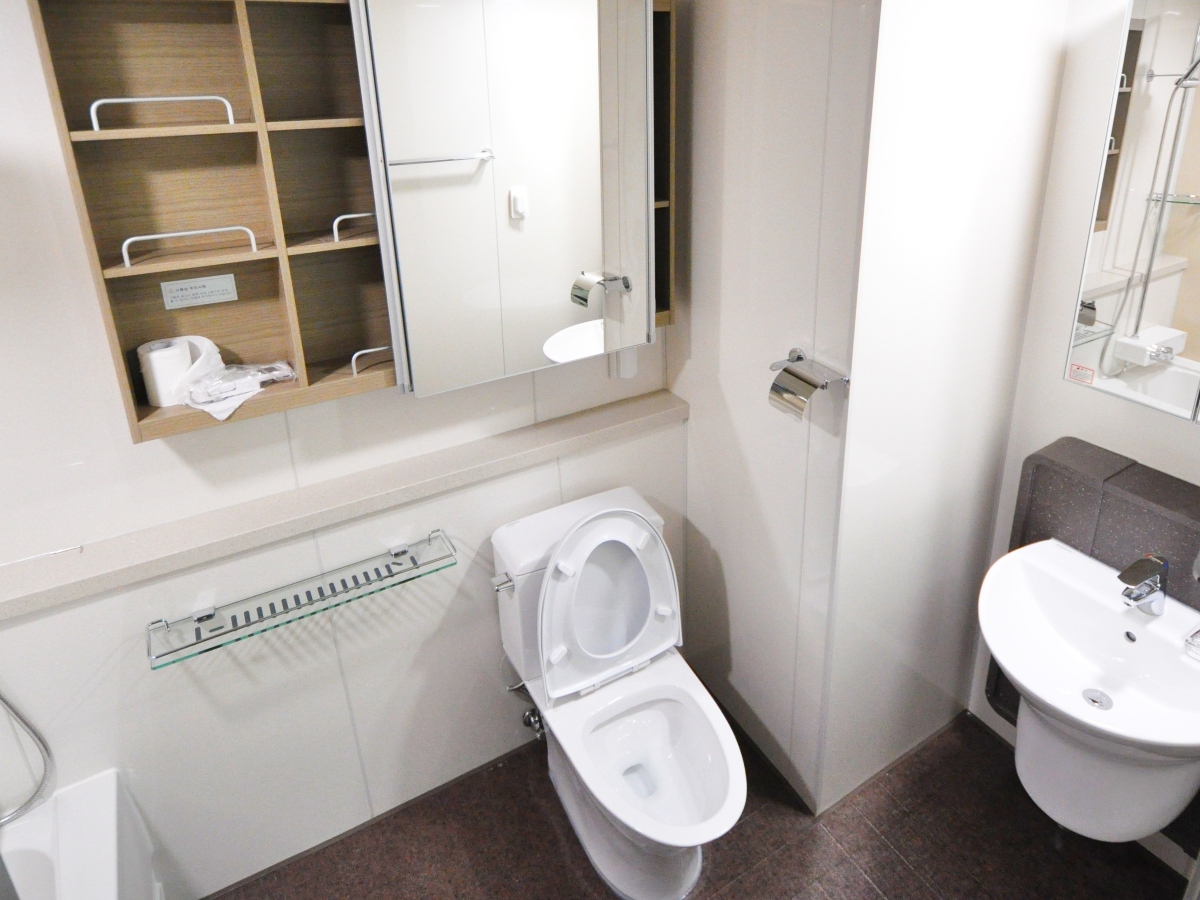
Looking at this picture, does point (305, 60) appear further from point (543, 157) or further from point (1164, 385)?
point (1164, 385)

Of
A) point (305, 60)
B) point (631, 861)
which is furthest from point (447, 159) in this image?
point (631, 861)

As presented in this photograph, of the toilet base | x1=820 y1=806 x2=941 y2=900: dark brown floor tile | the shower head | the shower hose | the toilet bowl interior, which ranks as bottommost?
x1=820 y1=806 x2=941 y2=900: dark brown floor tile

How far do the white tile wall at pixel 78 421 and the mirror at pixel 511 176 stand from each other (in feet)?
0.67

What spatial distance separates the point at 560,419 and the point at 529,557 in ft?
1.25

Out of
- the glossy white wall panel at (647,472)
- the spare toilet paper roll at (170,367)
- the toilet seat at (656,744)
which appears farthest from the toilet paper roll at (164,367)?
the toilet seat at (656,744)

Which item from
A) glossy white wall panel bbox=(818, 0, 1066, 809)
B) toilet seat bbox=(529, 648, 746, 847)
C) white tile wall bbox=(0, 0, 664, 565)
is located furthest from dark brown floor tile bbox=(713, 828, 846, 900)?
white tile wall bbox=(0, 0, 664, 565)

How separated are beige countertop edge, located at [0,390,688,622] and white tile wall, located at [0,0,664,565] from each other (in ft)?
0.10

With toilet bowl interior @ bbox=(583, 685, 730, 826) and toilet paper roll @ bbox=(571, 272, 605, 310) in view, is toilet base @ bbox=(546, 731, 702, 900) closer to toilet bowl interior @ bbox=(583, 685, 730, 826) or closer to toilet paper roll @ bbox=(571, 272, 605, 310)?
toilet bowl interior @ bbox=(583, 685, 730, 826)

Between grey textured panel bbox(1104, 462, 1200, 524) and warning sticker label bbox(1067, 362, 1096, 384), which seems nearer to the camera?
grey textured panel bbox(1104, 462, 1200, 524)

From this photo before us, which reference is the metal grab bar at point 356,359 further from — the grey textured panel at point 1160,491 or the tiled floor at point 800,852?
the grey textured panel at point 1160,491

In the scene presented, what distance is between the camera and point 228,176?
1.50 m

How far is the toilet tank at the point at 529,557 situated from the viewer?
1.86m

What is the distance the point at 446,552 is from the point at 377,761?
0.59 metres

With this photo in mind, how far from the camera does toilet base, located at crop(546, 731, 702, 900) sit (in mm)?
1854
